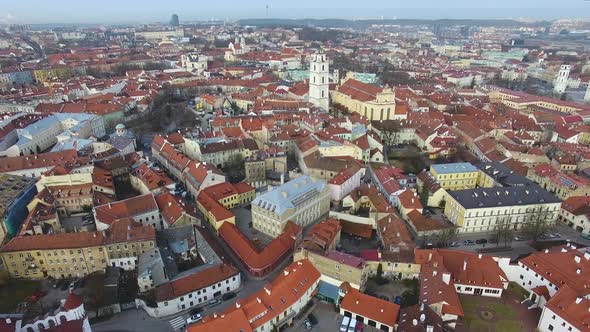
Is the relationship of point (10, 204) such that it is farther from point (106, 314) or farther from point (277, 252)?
point (277, 252)

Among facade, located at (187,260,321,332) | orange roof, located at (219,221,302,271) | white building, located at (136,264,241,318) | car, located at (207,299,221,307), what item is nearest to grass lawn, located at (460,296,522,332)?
facade, located at (187,260,321,332)

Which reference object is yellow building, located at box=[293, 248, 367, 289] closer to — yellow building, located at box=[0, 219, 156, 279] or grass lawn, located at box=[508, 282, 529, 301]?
grass lawn, located at box=[508, 282, 529, 301]

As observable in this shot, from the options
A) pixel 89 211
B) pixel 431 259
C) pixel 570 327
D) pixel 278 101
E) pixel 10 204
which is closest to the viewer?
pixel 570 327

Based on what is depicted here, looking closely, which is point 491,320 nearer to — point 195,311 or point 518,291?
point 518,291

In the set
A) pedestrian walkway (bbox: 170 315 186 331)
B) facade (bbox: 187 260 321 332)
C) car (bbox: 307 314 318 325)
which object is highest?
facade (bbox: 187 260 321 332)

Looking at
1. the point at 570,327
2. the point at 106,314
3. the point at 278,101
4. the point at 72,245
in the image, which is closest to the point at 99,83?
the point at 278,101

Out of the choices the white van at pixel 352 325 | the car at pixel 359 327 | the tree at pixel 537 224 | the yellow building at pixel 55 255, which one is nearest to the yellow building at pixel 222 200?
the yellow building at pixel 55 255
